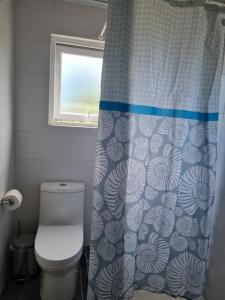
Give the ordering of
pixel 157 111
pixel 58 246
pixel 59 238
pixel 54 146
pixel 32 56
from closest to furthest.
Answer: pixel 157 111 < pixel 58 246 < pixel 59 238 < pixel 32 56 < pixel 54 146

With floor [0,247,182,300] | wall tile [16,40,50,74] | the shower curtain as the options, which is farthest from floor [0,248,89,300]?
wall tile [16,40,50,74]

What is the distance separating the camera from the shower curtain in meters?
1.09

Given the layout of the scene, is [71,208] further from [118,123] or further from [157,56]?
[157,56]

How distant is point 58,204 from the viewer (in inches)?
70.3

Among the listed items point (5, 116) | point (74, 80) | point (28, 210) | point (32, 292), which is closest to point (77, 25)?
point (74, 80)

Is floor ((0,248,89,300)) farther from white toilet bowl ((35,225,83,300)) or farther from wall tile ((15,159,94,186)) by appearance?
wall tile ((15,159,94,186))

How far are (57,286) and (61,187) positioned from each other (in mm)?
706

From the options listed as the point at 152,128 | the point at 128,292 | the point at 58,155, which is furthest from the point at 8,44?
the point at 128,292

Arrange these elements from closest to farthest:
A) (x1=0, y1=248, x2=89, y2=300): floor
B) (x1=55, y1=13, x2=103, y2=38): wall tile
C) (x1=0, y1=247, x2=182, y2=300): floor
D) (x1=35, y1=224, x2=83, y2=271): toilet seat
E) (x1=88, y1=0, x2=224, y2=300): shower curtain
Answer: (x1=88, y1=0, x2=224, y2=300): shower curtain
(x1=35, y1=224, x2=83, y2=271): toilet seat
(x1=0, y1=247, x2=182, y2=300): floor
(x1=0, y1=248, x2=89, y2=300): floor
(x1=55, y1=13, x2=103, y2=38): wall tile

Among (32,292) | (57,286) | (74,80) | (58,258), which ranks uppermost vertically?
(74,80)

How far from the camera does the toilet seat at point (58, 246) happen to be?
53.4 inches

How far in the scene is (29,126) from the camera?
5.90 ft

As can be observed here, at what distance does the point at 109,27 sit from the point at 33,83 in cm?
94

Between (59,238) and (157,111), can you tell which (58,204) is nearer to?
(59,238)
